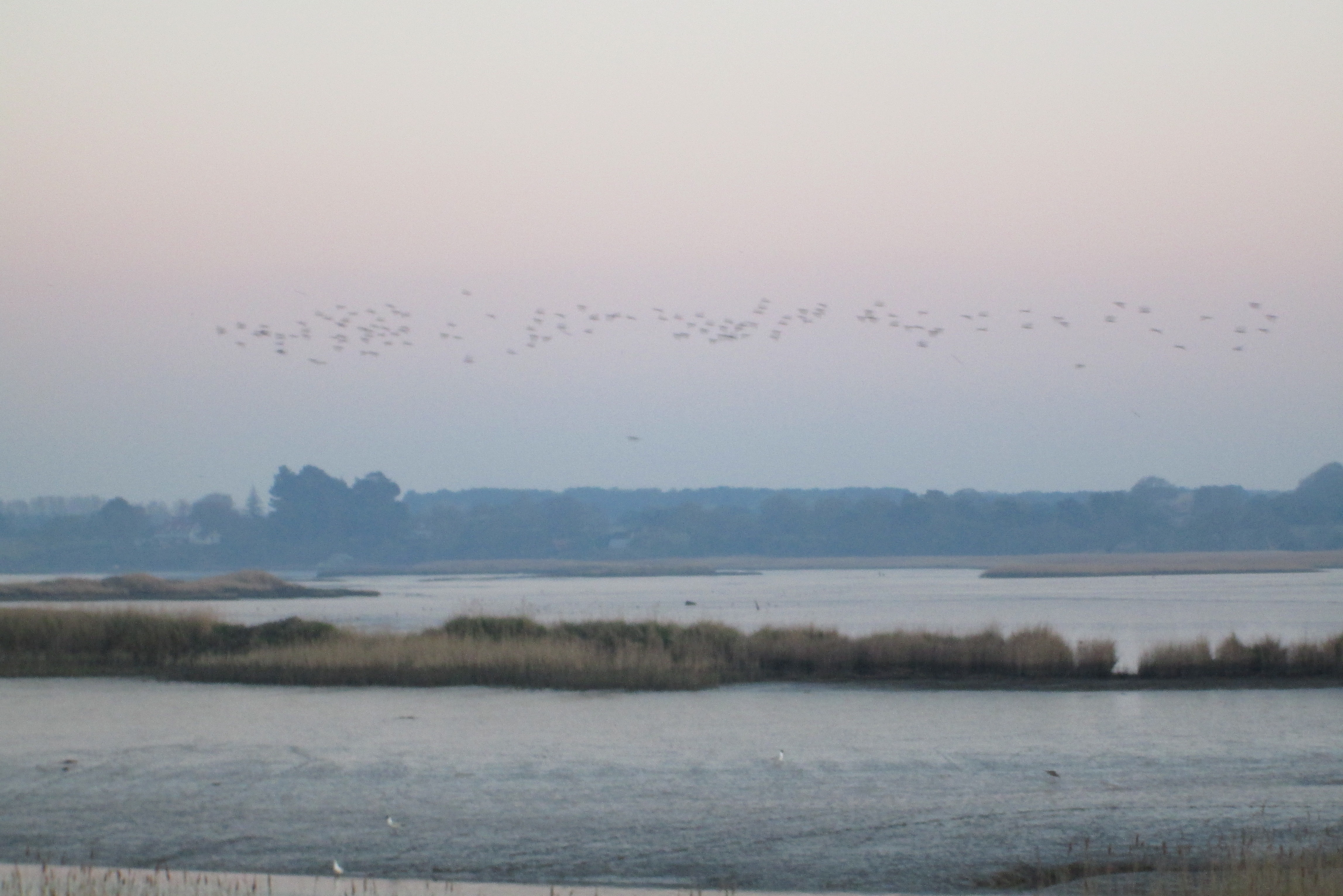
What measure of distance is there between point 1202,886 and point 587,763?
1039 centimetres

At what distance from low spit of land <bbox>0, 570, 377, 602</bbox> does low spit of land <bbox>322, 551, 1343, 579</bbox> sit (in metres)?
44.4

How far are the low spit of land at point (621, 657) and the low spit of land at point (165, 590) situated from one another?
54.4 m

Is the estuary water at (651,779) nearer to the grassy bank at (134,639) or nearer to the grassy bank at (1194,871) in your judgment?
the grassy bank at (1194,871)

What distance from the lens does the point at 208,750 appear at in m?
21.5

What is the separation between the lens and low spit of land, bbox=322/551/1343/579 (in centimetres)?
12962

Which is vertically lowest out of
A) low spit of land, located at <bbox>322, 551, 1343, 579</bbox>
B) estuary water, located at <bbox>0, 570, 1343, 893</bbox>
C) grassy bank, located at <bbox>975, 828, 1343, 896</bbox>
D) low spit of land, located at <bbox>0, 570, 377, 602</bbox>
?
low spit of land, located at <bbox>322, 551, 1343, 579</bbox>

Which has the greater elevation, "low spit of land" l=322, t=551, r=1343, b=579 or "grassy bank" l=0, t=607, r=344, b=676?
"grassy bank" l=0, t=607, r=344, b=676

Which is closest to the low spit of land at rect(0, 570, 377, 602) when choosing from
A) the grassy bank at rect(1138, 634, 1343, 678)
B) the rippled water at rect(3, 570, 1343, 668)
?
the rippled water at rect(3, 570, 1343, 668)

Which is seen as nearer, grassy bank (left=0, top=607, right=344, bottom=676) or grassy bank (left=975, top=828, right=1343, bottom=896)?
grassy bank (left=975, top=828, right=1343, bottom=896)

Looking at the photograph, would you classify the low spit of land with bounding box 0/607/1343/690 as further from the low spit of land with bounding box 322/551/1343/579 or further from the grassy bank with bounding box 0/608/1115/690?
the low spit of land with bounding box 322/551/1343/579

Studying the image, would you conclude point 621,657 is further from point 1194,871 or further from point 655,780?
point 1194,871

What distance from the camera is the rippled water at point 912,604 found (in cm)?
5234

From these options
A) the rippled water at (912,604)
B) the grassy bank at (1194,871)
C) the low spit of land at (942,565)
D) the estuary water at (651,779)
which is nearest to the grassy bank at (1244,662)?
the estuary water at (651,779)

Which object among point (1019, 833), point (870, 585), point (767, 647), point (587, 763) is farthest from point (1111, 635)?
point (870, 585)
